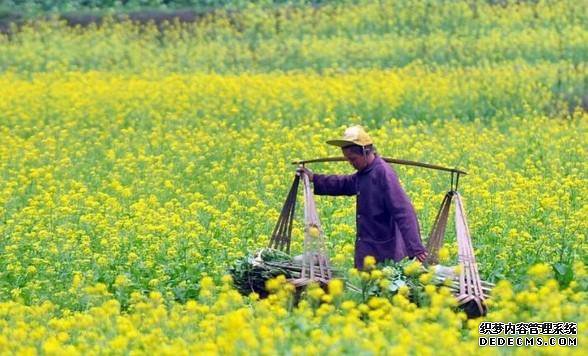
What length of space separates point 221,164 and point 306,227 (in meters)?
5.53

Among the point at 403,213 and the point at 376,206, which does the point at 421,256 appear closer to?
the point at 403,213

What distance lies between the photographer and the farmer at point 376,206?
28.5ft

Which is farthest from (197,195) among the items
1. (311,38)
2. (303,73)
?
(311,38)

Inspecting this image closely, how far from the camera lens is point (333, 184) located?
910 centimetres

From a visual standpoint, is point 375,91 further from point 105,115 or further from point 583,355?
A: point 583,355

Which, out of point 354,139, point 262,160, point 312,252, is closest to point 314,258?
point 312,252

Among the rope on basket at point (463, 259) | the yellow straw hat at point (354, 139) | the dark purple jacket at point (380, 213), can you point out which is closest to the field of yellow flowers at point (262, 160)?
the rope on basket at point (463, 259)

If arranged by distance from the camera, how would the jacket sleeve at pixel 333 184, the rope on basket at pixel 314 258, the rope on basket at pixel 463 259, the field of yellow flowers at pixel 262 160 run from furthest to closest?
the jacket sleeve at pixel 333 184, the rope on basket at pixel 314 258, the rope on basket at pixel 463 259, the field of yellow flowers at pixel 262 160

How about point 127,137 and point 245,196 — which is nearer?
point 245,196

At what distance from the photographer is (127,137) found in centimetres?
1586

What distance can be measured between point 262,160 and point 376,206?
218 inches

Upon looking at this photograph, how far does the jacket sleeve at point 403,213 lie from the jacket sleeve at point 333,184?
33 centimetres

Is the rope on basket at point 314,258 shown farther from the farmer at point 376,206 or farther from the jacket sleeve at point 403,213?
the jacket sleeve at point 403,213

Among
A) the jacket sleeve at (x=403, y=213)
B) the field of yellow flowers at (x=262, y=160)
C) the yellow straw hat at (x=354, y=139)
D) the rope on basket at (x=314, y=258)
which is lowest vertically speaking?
the field of yellow flowers at (x=262, y=160)
